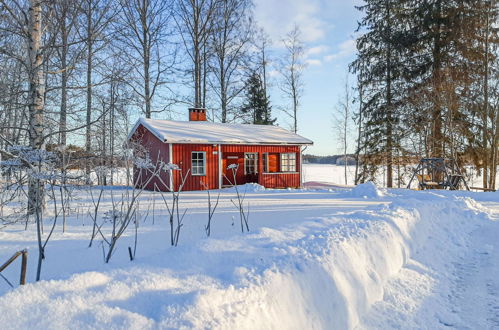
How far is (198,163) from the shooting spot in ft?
46.5

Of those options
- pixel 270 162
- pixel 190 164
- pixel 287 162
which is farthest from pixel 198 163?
pixel 287 162

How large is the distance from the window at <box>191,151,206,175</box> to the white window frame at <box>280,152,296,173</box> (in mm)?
4216

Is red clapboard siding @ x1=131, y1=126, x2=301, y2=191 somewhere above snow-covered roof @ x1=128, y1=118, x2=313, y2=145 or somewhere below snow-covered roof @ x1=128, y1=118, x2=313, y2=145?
below

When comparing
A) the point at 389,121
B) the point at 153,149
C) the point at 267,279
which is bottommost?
the point at 267,279

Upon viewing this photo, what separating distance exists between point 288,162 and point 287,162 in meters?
0.06

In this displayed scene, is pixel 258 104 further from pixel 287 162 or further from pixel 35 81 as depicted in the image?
pixel 35 81

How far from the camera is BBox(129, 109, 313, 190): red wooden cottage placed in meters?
13.7

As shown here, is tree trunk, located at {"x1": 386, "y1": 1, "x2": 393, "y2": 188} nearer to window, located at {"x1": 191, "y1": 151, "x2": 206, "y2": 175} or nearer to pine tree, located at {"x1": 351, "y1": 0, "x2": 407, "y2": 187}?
pine tree, located at {"x1": 351, "y1": 0, "x2": 407, "y2": 187}

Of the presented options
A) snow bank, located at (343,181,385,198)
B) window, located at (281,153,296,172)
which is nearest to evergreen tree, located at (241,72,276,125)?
window, located at (281,153,296,172)

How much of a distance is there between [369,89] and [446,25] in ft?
16.7

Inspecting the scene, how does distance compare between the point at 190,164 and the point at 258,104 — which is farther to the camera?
the point at 258,104

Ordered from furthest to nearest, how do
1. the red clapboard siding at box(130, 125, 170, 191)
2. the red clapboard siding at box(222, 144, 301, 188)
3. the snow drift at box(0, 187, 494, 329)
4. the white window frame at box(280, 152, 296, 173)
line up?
the white window frame at box(280, 152, 296, 173) → the red clapboard siding at box(222, 144, 301, 188) → the red clapboard siding at box(130, 125, 170, 191) → the snow drift at box(0, 187, 494, 329)

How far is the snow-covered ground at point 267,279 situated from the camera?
199 cm

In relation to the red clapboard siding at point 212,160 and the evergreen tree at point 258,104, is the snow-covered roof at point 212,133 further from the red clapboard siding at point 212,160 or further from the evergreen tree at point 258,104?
the evergreen tree at point 258,104
